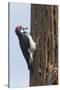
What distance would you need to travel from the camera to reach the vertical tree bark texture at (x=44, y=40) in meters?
2.43

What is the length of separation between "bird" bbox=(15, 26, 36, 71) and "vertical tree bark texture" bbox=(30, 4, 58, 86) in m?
0.04

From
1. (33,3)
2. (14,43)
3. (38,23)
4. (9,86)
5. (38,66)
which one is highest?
(33,3)

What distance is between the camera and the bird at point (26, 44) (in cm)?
239

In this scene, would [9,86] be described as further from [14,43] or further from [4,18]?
[4,18]

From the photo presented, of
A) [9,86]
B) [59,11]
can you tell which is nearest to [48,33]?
[59,11]

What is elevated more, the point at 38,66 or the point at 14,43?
the point at 14,43

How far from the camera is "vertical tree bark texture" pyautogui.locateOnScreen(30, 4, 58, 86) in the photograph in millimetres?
2426

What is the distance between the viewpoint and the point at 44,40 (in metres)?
→ 2.46

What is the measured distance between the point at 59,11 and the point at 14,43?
535mm

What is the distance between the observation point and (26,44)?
2.42 meters

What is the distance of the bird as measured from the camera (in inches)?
94.1

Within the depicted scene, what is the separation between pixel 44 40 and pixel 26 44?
17cm

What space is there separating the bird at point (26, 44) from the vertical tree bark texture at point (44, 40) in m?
0.04

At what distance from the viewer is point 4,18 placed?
2373mm
